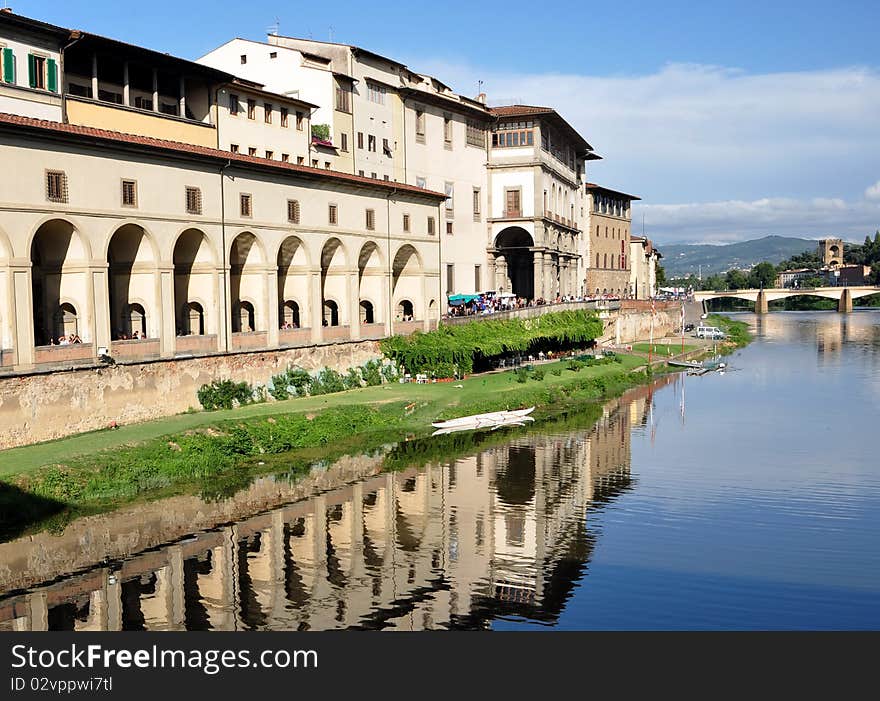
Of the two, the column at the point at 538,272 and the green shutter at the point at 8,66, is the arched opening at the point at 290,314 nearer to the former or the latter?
the green shutter at the point at 8,66

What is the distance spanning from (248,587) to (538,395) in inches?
1328

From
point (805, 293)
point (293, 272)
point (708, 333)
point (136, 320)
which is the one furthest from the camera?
point (805, 293)

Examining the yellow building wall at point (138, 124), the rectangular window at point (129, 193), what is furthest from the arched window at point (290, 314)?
the rectangular window at point (129, 193)

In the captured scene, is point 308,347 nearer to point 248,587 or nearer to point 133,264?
point 133,264

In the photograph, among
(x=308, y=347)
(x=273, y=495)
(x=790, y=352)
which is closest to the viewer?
(x=273, y=495)

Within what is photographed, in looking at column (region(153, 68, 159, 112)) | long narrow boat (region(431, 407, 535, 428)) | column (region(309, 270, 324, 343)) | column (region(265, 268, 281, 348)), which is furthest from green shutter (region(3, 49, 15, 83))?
long narrow boat (region(431, 407, 535, 428))

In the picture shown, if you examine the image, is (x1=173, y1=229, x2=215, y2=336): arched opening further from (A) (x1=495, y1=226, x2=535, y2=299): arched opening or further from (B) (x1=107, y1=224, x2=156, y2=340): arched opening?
(A) (x1=495, y1=226, x2=535, y2=299): arched opening

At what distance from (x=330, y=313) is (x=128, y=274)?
1780 centimetres

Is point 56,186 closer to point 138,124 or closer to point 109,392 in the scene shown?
point 109,392

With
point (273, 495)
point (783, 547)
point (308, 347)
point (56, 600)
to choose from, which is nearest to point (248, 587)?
point (56, 600)

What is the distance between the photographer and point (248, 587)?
25.4 m

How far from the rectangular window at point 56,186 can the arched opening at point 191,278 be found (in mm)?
7475

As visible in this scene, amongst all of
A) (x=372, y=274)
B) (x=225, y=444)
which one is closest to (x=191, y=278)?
(x=225, y=444)

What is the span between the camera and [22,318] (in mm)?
34906
